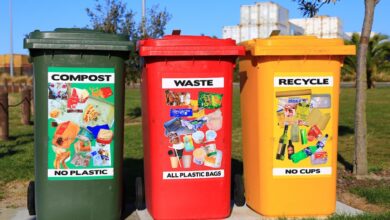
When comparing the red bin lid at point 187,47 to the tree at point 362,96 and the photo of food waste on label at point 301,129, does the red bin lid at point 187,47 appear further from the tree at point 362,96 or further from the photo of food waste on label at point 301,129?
the tree at point 362,96

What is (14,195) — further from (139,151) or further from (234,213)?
(139,151)

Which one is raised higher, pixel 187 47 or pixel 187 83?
pixel 187 47

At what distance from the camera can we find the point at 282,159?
5.45 m

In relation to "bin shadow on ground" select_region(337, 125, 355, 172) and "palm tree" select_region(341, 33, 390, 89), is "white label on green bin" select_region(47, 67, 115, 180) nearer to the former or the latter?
"bin shadow on ground" select_region(337, 125, 355, 172)

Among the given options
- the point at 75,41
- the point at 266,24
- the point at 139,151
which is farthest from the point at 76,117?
the point at 266,24

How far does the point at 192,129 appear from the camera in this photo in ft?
17.1

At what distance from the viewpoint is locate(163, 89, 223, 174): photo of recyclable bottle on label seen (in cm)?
519

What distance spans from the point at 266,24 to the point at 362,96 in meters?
71.6

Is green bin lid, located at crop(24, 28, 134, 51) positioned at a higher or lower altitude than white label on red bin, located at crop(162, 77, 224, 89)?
higher

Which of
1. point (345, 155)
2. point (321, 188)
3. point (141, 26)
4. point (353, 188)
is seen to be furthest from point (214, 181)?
point (141, 26)

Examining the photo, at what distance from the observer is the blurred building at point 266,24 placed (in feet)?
249

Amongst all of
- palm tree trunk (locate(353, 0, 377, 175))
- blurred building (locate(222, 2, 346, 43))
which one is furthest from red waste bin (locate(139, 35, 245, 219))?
blurred building (locate(222, 2, 346, 43))

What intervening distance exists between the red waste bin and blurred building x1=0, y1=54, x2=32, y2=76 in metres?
51.0

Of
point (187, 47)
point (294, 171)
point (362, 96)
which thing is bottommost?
point (294, 171)
